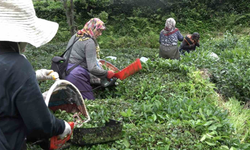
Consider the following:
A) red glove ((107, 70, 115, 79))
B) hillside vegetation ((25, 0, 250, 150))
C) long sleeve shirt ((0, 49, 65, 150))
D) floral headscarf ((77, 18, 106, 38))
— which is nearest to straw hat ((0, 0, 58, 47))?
long sleeve shirt ((0, 49, 65, 150))

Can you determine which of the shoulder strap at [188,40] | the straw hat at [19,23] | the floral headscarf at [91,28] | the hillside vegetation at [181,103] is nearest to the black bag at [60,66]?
the floral headscarf at [91,28]

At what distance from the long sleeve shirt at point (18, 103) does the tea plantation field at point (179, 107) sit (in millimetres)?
876

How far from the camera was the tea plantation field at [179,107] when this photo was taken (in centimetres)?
294

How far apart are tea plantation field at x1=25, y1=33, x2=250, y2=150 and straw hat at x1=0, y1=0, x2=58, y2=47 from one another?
4.27 ft

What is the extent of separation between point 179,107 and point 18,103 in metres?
2.39

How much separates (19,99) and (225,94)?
5.00 meters

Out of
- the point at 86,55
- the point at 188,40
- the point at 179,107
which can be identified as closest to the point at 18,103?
the point at 179,107

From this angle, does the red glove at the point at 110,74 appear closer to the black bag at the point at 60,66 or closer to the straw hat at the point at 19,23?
the black bag at the point at 60,66

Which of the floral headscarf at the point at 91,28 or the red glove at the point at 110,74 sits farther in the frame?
the red glove at the point at 110,74

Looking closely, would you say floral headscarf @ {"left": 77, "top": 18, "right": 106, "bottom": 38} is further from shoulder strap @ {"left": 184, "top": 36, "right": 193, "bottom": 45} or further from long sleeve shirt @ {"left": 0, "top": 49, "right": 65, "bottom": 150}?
shoulder strap @ {"left": 184, "top": 36, "right": 193, "bottom": 45}

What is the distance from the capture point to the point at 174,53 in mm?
8414

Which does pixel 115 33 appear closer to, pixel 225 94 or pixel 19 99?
pixel 225 94

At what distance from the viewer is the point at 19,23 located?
1.88 m

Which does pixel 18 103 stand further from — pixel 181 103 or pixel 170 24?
pixel 170 24
